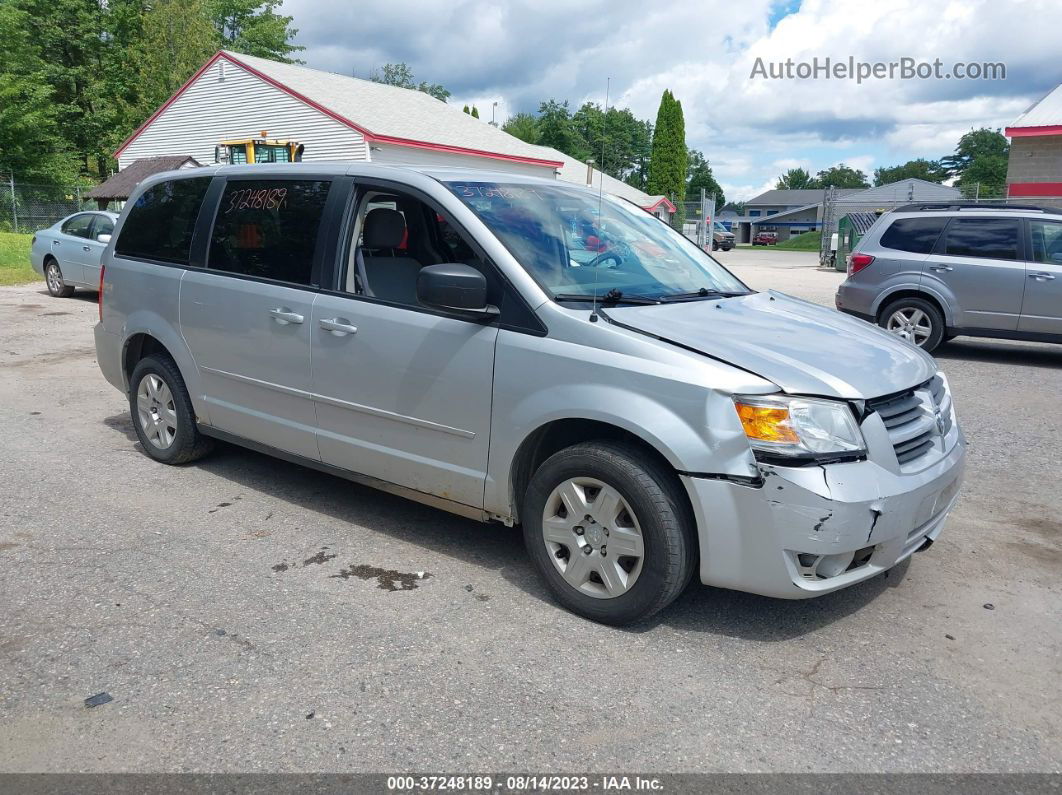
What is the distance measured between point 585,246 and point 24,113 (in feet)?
146

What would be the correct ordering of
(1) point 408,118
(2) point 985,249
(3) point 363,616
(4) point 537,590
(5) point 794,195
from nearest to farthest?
(3) point 363,616 → (4) point 537,590 → (2) point 985,249 → (1) point 408,118 → (5) point 794,195

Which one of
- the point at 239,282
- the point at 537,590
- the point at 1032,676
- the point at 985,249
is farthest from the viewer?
the point at 985,249

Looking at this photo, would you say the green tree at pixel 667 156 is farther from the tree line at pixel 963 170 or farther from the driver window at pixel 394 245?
the driver window at pixel 394 245

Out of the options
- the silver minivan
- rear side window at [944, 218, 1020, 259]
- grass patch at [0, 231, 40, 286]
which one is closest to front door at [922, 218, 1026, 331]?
Result: rear side window at [944, 218, 1020, 259]

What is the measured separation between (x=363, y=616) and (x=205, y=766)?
3.50 ft

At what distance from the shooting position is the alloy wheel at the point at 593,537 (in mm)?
3566

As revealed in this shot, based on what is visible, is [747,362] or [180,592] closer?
[747,362]

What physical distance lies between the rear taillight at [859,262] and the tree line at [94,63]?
40.3 metres

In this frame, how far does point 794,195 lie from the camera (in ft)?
426

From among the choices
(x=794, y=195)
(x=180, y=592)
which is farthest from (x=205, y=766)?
(x=794, y=195)

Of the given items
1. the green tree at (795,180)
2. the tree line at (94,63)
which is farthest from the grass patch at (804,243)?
the green tree at (795,180)

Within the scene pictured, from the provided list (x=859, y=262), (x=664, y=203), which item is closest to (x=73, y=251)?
(x=859, y=262)

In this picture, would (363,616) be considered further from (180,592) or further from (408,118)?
(408,118)

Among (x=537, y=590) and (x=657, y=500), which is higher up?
(x=657, y=500)
